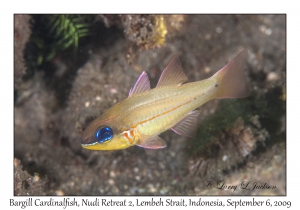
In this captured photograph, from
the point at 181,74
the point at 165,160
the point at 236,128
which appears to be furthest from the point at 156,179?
the point at 181,74

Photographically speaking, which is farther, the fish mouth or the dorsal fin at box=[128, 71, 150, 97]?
the dorsal fin at box=[128, 71, 150, 97]

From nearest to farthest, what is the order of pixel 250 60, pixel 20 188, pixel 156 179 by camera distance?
1. pixel 20 188
2. pixel 156 179
3. pixel 250 60

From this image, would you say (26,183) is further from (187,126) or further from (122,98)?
(187,126)

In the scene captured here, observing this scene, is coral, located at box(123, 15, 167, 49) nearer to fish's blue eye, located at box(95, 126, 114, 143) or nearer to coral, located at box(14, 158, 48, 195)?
fish's blue eye, located at box(95, 126, 114, 143)

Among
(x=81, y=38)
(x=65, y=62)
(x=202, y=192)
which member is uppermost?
(x=81, y=38)

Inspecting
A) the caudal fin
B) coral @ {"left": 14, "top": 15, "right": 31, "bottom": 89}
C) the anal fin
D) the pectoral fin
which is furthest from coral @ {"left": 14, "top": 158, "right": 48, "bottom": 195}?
the caudal fin

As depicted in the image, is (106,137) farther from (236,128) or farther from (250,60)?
(250,60)

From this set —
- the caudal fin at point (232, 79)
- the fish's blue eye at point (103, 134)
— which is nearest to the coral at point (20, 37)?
the fish's blue eye at point (103, 134)
